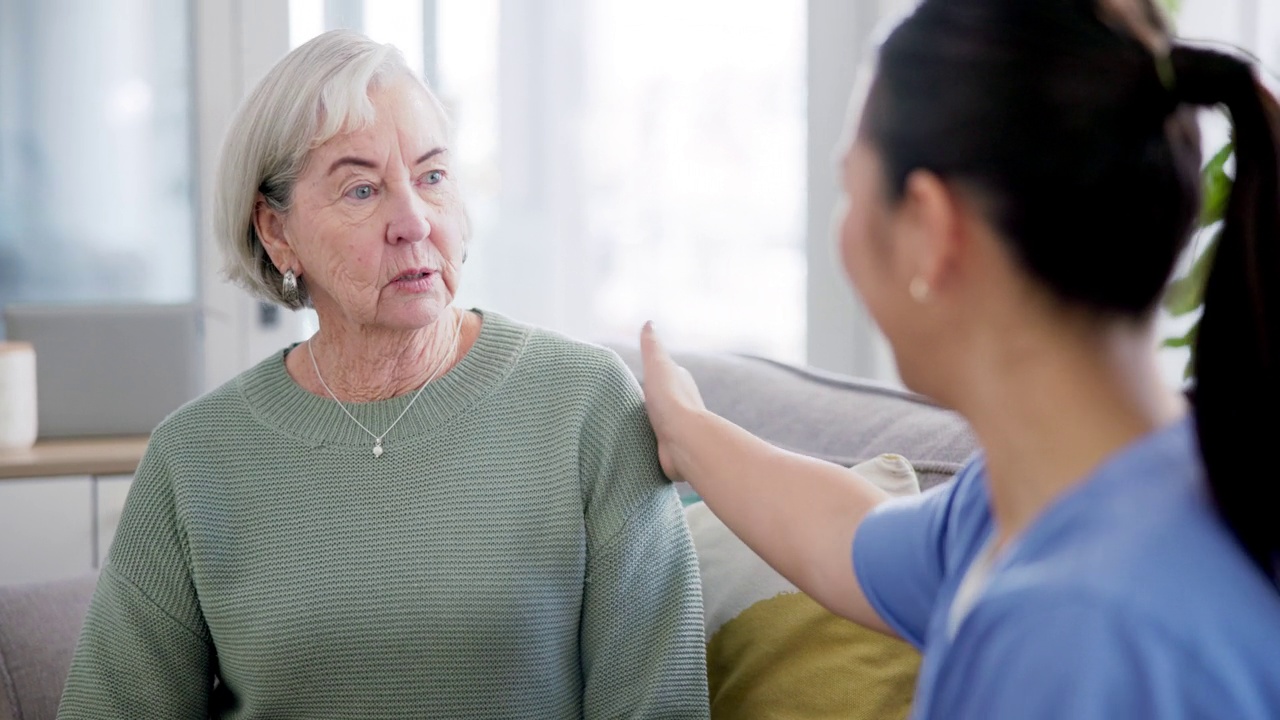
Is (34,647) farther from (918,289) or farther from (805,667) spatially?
(918,289)

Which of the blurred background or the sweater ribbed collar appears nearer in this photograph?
the sweater ribbed collar

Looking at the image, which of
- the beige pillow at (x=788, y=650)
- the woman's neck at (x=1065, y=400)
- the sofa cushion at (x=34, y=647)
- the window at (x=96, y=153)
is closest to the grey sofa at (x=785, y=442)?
the sofa cushion at (x=34, y=647)

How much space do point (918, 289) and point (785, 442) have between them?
1010 mm

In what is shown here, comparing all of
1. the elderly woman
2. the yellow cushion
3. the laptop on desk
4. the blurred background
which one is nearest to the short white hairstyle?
the elderly woman

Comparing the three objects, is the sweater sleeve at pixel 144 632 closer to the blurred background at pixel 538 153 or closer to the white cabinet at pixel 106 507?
the white cabinet at pixel 106 507

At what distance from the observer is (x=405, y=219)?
1.49 metres

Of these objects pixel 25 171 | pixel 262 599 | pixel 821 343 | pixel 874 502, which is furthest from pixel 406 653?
pixel 821 343

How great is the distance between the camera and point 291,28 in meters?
3.13

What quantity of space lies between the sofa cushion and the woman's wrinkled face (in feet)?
2.00

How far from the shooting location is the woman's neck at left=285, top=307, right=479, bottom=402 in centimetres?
156

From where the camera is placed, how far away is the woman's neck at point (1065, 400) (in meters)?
0.72

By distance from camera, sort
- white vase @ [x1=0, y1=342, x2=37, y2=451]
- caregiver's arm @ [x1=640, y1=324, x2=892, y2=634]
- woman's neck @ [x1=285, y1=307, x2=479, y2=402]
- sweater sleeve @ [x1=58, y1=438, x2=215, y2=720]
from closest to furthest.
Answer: caregiver's arm @ [x1=640, y1=324, x2=892, y2=634], sweater sleeve @ [x1=58, y1=438, x2=215, y2=720], woman's neck @ [x1=285, y1=307, x2=479, y2=402], white vase @ [x1=0, y1=342, x2=37, y2=451]

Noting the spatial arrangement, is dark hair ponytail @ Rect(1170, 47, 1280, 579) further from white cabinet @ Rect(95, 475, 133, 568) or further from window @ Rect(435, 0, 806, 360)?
window @ Rect(435, 0, 806, 360)

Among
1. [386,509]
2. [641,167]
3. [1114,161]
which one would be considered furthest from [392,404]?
[641,167]
